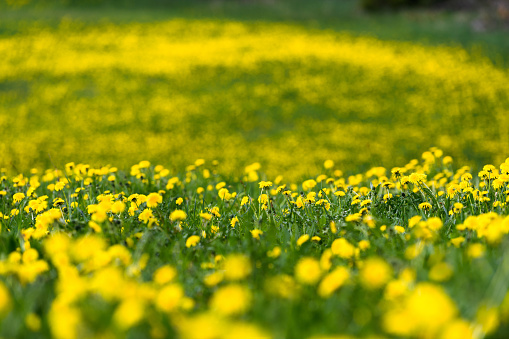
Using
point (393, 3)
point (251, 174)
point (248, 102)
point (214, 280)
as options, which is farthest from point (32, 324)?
point (393, 3)

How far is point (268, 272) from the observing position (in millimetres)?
2320

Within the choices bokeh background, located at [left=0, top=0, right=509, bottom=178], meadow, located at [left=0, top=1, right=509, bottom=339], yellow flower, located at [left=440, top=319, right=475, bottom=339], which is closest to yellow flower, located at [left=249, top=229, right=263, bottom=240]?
meadow, located at [left=0, top=1, right=509, bottom=339]

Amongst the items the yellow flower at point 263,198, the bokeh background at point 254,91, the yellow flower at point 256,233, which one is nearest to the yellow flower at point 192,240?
the yellow flower at point 256,233

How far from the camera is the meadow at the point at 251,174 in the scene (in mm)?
1618

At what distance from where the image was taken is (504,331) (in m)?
1.54

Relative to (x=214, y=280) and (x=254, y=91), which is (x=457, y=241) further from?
(x=254, y=91)

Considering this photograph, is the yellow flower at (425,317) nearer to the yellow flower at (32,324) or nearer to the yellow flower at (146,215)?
the yellow flower at (32,324)

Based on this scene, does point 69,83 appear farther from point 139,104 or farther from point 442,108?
point 442,108

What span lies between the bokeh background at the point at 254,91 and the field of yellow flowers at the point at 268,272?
7.35 ft

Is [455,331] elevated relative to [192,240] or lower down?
lower down

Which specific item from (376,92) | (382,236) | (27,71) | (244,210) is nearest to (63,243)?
(382,236)

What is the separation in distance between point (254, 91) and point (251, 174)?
8.77 meters

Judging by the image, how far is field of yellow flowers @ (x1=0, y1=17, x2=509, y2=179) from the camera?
9.92m

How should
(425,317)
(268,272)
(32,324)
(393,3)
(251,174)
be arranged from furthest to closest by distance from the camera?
1. (393,3)
2. (251,174)
3. (268,272)
4. (32,324)
5. (425,317)
